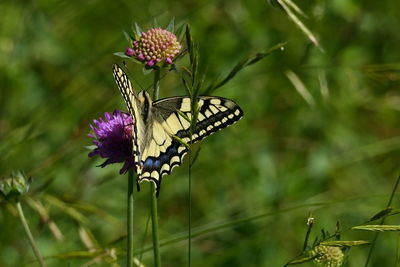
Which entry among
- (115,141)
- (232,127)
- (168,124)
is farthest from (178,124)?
(232,127)

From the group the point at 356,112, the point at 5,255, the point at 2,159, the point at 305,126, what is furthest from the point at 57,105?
the point at 356,112

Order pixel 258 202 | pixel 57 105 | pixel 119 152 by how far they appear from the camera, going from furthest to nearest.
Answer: pixel 258 202, pixel 57 105, pixel 119 152

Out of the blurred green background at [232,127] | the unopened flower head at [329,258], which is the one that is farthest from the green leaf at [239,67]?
the blurred green background at [232,127]

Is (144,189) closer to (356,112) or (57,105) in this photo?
(57,105)

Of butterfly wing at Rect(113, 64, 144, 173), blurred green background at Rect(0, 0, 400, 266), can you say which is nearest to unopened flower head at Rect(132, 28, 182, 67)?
butterfly wing at Rect(113, 64, 144, 173)

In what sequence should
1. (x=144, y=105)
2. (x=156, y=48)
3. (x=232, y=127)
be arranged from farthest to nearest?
(x=232, y=127) < (x=144, y=105) < (x=156, y=48)

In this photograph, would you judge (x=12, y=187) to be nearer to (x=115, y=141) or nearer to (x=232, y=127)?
(x=115, y=141)
